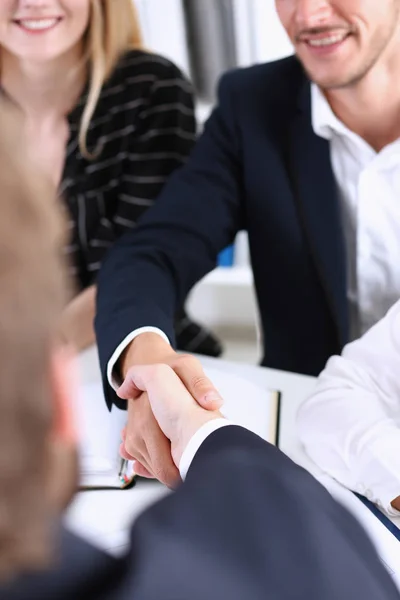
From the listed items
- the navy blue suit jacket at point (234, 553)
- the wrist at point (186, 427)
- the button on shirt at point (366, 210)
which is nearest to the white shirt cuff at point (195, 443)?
the wrist at point (186, 427)

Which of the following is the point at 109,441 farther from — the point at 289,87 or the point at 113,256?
the point at 289,87

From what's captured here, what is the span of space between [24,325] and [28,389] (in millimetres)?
26

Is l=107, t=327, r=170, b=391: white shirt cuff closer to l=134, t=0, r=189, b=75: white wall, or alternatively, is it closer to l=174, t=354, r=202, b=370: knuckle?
l=174, t=354, r=202, b=370: knuckle

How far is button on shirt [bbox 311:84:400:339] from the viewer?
3.65 feet

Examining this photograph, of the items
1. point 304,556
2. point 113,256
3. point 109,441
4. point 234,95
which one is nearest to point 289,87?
point 234,95

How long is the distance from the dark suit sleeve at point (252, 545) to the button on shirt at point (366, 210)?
73 centimetres

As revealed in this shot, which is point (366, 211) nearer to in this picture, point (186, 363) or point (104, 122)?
point (186, 363)

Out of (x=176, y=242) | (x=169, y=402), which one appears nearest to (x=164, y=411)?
(x=169, y=402)

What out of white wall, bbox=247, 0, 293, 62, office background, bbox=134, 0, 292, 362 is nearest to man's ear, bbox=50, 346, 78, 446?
office background, bbox=134, 0, 292, 362

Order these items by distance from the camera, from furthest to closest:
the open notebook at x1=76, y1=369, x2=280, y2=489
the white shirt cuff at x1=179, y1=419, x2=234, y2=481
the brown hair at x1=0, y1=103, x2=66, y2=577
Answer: the open notebook at x1=76, y1=369, x2=280, y2=489, the white shirt cuff at x1=179, y1=419, x2=234, y2=481, the brown hair at x1=0, y1=103, x2=66, y2=577

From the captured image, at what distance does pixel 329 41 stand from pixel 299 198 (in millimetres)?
239

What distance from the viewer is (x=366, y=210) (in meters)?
1.13

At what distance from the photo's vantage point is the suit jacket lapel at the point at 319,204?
3.79ft

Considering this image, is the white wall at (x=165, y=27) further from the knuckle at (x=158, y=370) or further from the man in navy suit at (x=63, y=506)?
the man in navy suit at (x=63, y=506)
